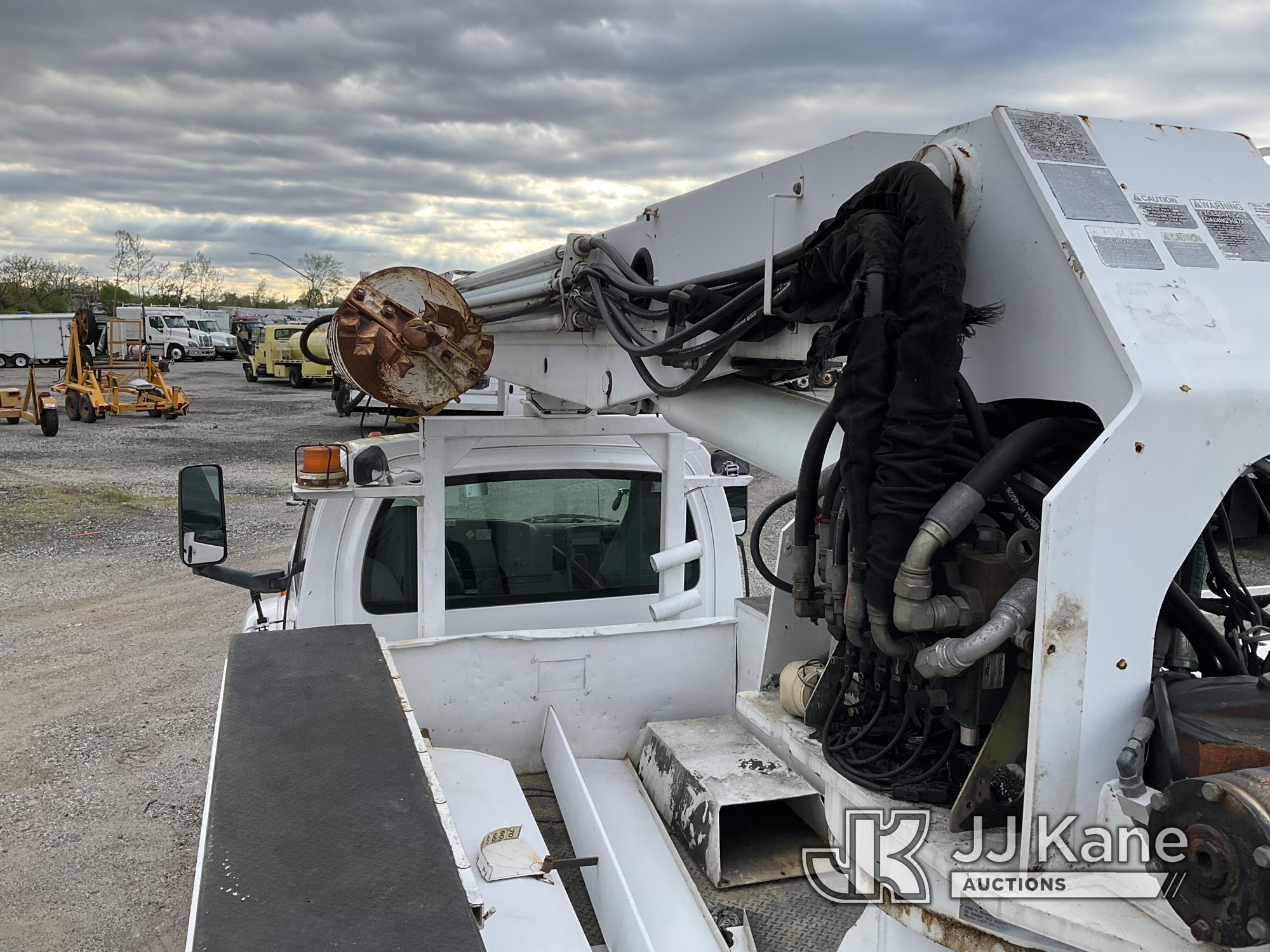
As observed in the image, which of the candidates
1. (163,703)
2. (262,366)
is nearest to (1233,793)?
(163,703)

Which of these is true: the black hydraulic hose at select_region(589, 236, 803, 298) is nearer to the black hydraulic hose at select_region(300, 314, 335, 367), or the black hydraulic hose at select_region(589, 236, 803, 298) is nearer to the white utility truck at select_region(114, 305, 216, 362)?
the black hydraulic hose at select_region(300, 314, 335, 367)

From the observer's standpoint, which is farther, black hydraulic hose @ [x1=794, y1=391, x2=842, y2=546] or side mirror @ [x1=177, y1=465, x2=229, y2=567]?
side mirror @ [x1=177, y1=465, x2=229, y2=567]

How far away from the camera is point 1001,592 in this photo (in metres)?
1.53

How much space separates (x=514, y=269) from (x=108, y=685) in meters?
5.28

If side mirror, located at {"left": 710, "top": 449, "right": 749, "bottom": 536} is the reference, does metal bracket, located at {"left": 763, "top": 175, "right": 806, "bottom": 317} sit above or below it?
above

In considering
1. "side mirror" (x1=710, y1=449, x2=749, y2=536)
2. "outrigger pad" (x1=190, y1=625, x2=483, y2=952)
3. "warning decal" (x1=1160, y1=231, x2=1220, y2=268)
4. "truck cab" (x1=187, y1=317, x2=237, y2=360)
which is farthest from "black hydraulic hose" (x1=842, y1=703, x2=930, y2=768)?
"truck cab" (x1=187, y1=317, x2=237, y2=360)

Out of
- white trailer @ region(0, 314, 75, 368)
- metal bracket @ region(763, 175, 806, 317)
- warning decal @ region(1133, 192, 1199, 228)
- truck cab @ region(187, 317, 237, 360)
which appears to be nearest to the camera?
warning decal @ region(1133, 192, 1199, 228)

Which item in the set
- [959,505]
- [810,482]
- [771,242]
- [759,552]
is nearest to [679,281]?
[771,242]

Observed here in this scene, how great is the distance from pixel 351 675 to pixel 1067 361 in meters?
1.96

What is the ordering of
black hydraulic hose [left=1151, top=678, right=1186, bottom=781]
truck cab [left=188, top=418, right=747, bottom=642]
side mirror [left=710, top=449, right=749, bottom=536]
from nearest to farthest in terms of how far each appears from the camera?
1. black hydraulic hose [left=1151, top=678, right=1186, bottom=781]
2. truck cab [left=188, top=418, right=747, bottom=642]
3. side mirror [left=710, top=449, right=749, bottom=536]

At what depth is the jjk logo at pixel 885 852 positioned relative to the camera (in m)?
1.56

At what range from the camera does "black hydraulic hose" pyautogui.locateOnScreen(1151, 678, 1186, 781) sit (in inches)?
55.2

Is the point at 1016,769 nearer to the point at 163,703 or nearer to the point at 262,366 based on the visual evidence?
the point at 163,703

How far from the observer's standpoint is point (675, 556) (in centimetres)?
377
